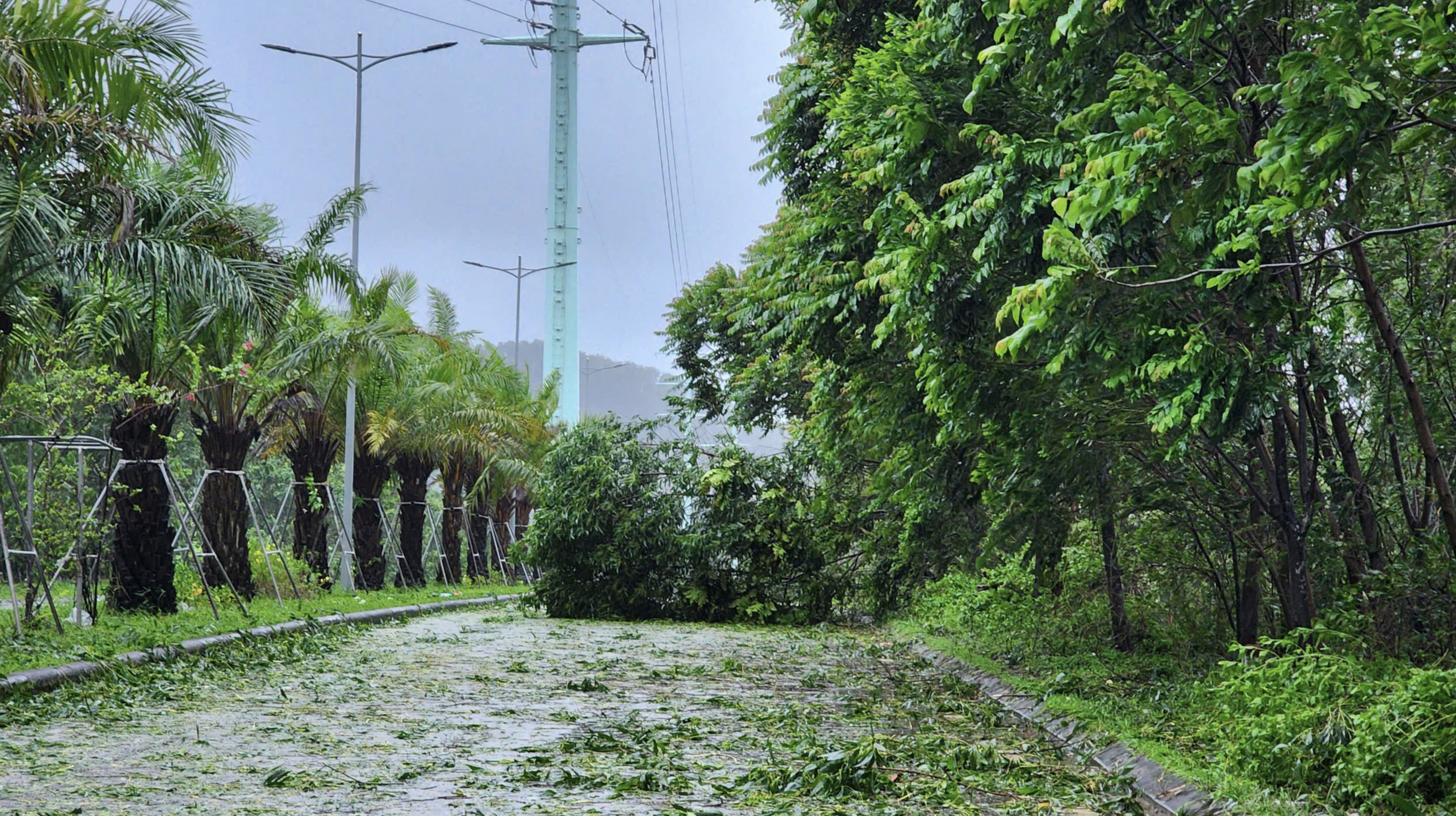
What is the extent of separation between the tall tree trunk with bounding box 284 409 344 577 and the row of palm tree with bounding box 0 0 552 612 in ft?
0.16

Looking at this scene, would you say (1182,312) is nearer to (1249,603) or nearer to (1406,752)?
(1406,752)

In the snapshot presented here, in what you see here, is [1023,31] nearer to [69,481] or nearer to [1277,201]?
[1277,201]

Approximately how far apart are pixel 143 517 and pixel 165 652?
18.1 ft

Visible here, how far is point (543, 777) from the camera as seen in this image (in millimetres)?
7297

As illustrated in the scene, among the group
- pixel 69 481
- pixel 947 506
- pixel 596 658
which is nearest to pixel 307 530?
pixel 69 481

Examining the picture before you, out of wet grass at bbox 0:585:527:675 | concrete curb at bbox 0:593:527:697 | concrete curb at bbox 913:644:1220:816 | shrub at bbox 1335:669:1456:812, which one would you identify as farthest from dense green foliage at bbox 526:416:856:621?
shrub at bbox 1335:669:1456:812

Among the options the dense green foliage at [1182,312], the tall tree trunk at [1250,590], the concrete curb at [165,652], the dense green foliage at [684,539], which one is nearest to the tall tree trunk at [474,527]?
the dense green foliage at [684,539]

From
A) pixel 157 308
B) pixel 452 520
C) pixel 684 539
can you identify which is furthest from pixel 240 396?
pixel 452 520

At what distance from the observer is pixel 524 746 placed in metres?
8.53

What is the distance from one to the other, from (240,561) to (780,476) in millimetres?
10238

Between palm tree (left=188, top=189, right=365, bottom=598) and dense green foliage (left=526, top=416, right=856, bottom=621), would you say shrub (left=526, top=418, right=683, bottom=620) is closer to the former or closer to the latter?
dense green foliage (left=526, top=416, right=856, bottom=621)

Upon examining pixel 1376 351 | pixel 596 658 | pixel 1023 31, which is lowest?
pixel 596 658

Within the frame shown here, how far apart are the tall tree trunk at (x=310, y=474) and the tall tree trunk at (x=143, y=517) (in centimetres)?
1215

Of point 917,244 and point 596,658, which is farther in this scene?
point 596,658
